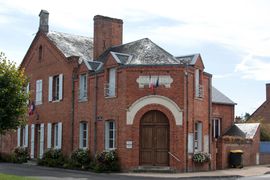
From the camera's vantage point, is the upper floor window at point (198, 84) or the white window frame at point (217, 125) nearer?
the upper floor window at point (198, 84)

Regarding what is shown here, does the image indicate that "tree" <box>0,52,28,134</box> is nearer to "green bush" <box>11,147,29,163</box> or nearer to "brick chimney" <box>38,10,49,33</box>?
"green bush" <box>11,147,29,163</box>

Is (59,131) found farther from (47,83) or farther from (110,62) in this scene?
(110,62)

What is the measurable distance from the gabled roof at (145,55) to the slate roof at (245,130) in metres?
9.03

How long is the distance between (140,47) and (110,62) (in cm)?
248

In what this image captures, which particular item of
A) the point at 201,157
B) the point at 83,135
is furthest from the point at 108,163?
the point at 201,157

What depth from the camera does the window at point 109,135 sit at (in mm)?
28562

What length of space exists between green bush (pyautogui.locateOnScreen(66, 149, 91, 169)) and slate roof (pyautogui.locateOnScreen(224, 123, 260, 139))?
36.5ft

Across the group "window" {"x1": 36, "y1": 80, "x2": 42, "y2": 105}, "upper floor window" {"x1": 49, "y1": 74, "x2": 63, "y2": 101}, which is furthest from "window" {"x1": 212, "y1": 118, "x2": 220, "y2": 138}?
"window" {"x1": 36, "y1": 80, "x2": 42, "y2": 105}

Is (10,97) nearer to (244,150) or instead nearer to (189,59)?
(189,59)

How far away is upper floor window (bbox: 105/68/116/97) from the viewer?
28.7m

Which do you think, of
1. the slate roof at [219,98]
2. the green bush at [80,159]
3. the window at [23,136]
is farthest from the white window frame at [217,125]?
A: the window at [23,136]

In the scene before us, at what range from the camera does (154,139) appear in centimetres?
2714

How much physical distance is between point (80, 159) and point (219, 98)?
13374 millimetres

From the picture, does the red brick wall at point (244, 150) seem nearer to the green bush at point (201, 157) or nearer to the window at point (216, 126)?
the green bush at point (201, 157)
